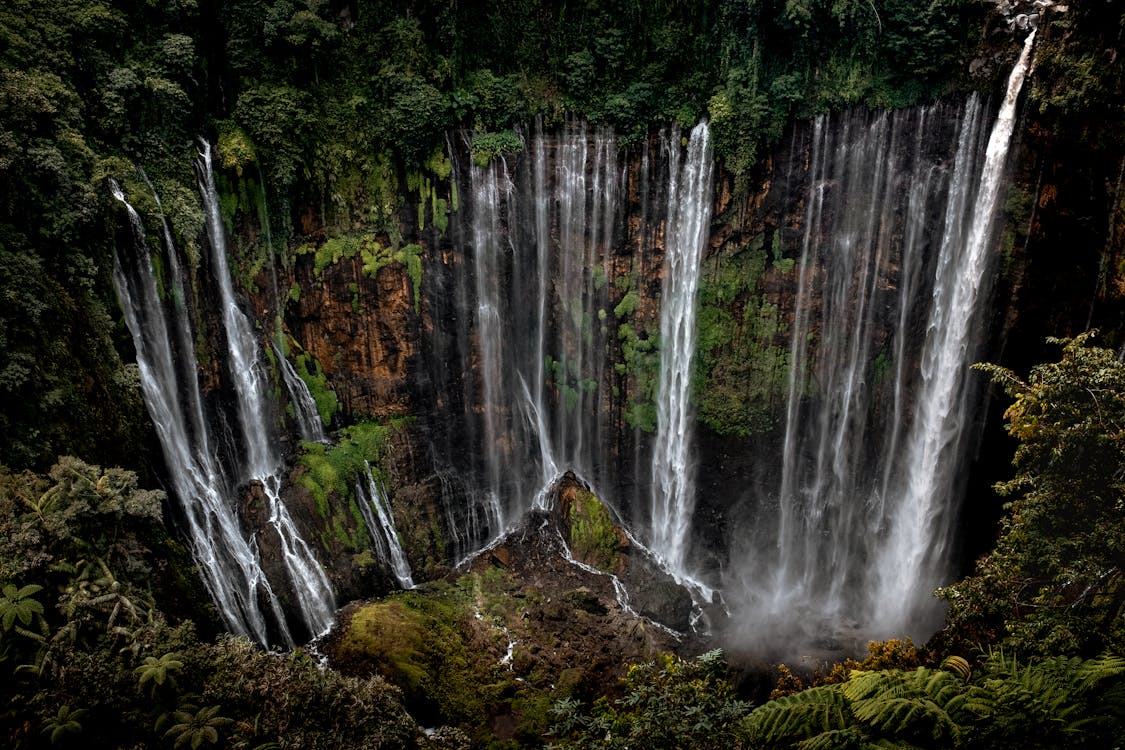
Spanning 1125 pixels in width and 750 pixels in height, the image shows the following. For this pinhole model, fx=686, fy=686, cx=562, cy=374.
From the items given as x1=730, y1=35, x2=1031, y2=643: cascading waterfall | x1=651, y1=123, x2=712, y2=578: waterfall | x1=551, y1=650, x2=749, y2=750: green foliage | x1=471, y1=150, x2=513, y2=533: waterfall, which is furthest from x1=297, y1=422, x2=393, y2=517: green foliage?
x1=551, y1=650, x2=749, y2=750: green foliage

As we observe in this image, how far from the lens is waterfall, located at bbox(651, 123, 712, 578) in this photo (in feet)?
50.9

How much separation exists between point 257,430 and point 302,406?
3.64ft

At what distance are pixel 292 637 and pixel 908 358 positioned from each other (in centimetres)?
1406

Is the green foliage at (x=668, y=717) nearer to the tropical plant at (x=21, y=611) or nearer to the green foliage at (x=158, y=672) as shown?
the green foliage at (x=158, y=672)

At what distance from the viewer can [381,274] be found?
15336mm

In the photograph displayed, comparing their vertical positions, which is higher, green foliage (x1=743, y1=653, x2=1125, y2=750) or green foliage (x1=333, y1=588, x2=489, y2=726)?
green foliage (x1=743, y1=653, x2=1125, y2=750)

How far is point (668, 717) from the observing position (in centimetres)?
535

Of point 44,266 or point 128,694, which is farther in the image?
point 44,266

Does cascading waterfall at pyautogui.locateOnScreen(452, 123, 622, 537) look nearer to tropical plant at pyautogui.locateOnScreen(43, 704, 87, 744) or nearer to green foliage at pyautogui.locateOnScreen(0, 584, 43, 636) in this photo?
green foliage at pyautogui.locateOnScreen(0, 584, 43, 636)

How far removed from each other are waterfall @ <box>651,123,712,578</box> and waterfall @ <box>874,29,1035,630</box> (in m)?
4.76

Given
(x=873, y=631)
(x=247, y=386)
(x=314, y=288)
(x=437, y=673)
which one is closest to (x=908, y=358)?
(x=873, y=631)

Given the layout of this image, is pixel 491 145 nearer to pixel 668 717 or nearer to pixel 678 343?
pixel 678 343

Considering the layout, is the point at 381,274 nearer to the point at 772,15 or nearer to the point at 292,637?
the point at 292,637

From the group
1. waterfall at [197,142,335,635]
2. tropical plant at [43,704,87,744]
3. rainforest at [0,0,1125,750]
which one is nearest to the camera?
tropical plant at [43,704,87,744]
